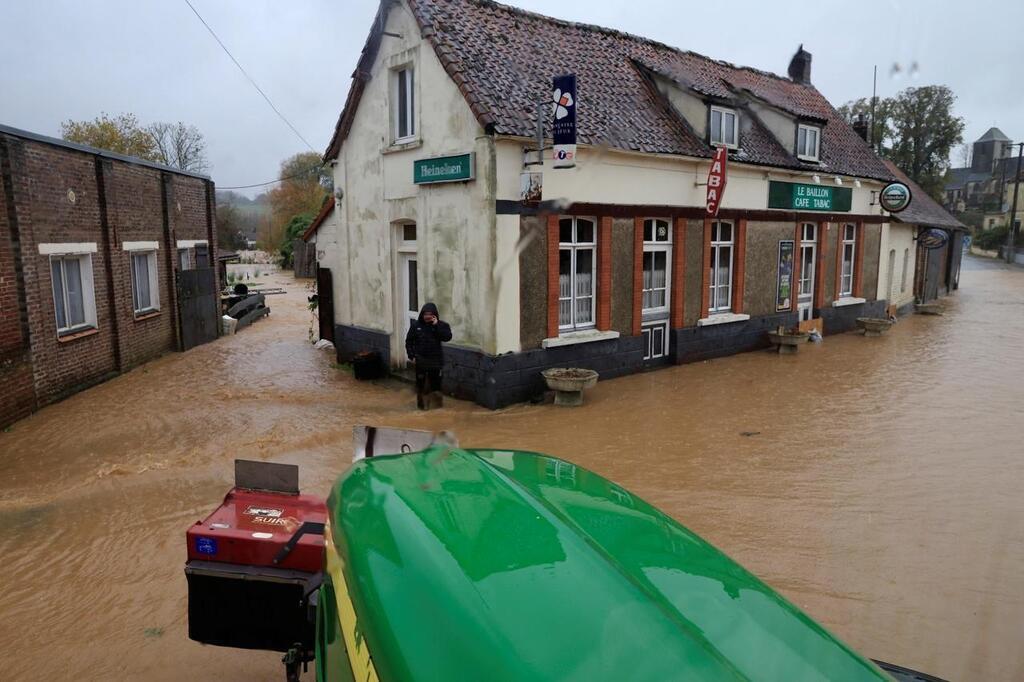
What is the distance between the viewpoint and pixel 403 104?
1241cm

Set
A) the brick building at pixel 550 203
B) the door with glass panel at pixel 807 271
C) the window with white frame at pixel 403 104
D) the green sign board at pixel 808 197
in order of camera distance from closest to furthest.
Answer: the brick building at pixel 550 203 → the window with white frame at pixel 403 104 → the green sign board at pixel 808 197 → the door with glass panel at pixel 807 271

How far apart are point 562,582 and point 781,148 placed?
16893 millimetres

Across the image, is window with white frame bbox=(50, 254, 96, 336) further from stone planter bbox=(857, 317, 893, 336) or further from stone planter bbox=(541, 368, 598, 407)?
stone planter bbox=(857, 317, 893, 336)

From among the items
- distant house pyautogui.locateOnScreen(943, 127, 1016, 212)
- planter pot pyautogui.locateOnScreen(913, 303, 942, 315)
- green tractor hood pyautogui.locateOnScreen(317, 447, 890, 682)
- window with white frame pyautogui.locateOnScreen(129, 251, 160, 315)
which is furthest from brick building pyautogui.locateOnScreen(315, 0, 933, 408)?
distant house pyautogui.locateOnScreen(943, 127, 1016, 212)

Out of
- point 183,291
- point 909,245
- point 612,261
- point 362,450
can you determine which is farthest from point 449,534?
point 909,245

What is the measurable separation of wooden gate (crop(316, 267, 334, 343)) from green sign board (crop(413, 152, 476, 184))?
4.61 metres

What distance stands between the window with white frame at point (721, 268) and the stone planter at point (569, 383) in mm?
5038

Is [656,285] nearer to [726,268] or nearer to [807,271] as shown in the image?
[726,268]

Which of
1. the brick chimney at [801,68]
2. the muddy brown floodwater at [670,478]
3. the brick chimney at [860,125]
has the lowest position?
the muddy brown floodwater at [670,478]

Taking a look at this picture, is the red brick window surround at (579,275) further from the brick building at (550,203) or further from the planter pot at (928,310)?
the planter pot at (928,310)

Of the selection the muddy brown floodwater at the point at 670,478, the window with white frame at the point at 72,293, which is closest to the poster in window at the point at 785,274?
the muddy brown floodwater at the point at 670,478

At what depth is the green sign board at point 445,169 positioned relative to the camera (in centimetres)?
1058

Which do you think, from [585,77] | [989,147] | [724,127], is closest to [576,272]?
[585,77]

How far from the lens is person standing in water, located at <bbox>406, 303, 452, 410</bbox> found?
10227mm
